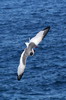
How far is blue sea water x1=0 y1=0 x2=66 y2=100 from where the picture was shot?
52.8 metres

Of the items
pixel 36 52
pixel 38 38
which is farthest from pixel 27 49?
pixel 36 52

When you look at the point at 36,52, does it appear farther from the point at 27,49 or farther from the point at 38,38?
the point at 27,49

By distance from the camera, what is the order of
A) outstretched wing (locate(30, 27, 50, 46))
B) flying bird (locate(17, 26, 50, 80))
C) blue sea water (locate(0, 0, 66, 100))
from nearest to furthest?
flying bird (locate(17, 26, 50, 80)) → outstretched wing (locate(30, 27, 50, 46)) → blue sea water (locate(0, 0, 66, 100))

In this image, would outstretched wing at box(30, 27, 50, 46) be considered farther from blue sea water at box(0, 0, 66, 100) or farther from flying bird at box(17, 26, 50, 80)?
blue sea water at box(0, 0, 66, 100)

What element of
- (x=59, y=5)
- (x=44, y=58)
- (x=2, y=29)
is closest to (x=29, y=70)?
(x=44, y=58)

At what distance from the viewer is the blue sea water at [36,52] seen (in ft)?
173

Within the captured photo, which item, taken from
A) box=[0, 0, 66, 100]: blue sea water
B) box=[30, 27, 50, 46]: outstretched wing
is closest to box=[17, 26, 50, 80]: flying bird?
box=[30, 27, 50, 46]: outstretched wing

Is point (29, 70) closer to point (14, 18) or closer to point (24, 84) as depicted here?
point (24, 84)

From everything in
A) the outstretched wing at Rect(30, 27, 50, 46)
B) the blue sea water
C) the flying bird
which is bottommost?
the flying bird

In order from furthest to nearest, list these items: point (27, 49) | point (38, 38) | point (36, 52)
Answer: point (36, 52)
point (38, 38)
point (27, 49)

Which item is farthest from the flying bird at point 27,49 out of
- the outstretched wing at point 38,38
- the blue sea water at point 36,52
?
the blue sea water at point 36,52

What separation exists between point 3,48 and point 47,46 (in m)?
5.50

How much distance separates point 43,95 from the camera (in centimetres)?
5112

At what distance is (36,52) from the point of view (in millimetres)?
66688
